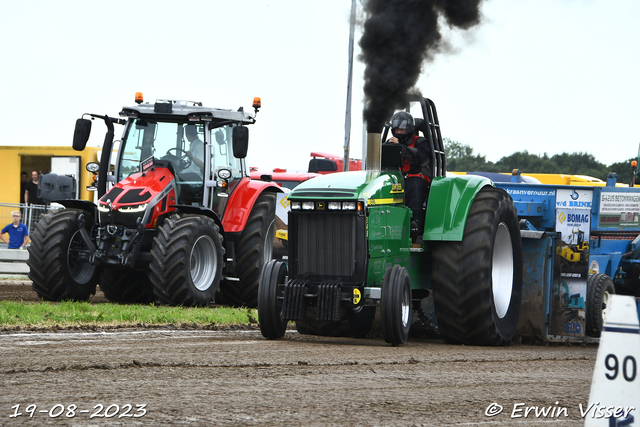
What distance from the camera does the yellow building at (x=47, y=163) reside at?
23.7 m

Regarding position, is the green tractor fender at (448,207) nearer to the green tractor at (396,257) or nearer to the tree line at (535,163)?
the green tractor at (396,257)

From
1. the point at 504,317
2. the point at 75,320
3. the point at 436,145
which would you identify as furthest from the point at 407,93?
the point at 75,320

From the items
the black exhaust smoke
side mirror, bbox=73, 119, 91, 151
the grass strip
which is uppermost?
the black exhaust smoke

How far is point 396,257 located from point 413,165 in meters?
1.06

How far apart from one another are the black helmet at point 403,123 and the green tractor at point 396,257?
6.6 inches

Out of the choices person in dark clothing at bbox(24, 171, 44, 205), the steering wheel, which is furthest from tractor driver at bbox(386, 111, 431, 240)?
person in dark clothing at bbox(24, 171, 44, 205)

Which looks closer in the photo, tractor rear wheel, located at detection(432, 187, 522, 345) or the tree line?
tractor rear wheel, located at detection(432, 187, 522, 345)

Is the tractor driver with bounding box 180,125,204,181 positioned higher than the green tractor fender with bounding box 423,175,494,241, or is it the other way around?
the tractor driver with bounding box 180,125,204,181

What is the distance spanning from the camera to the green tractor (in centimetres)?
809

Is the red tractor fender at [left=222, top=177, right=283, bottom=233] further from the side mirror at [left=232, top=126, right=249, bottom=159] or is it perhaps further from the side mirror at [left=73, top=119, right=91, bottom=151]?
the side mirror at [left=73, top=119, right=91, bottom=151]

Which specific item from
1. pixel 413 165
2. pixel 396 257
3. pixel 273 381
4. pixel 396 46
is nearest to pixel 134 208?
pixel 396 46

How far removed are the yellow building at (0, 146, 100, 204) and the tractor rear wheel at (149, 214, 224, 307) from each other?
12.3 m

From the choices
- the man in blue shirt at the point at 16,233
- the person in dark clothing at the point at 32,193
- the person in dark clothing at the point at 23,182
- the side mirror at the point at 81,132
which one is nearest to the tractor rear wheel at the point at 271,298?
the side mirror at the point at 81,132

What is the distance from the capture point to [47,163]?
24.7 m
